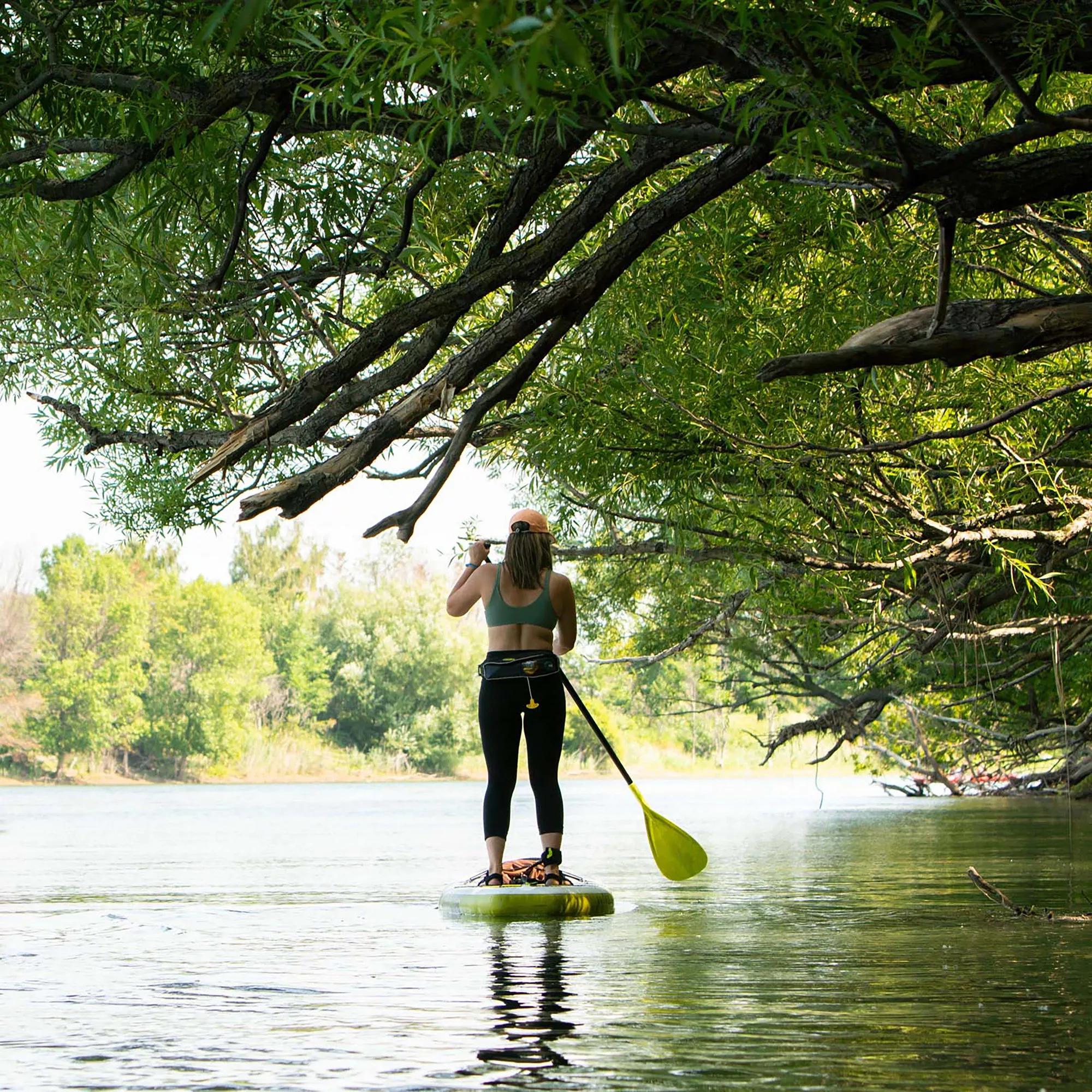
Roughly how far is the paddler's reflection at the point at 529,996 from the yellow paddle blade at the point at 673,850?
6.81 feet

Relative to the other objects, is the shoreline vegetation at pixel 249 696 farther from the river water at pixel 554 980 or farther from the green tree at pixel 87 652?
the river water at pixel 554 980

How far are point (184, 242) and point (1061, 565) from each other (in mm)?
7871

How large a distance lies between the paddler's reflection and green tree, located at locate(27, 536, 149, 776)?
3168 inches

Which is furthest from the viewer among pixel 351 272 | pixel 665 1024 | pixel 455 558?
pixel 455 558

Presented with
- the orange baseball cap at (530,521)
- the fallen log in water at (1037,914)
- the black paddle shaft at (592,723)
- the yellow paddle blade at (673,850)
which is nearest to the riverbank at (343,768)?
the yellow paddle blade at (673,850)

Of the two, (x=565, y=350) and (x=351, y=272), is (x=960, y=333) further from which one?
(x=565, y=350)

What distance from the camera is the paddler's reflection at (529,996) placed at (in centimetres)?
438

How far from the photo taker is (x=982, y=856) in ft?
43.6

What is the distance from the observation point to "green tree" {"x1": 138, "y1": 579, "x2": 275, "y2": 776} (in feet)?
292

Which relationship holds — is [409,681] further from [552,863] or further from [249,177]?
[249,177]

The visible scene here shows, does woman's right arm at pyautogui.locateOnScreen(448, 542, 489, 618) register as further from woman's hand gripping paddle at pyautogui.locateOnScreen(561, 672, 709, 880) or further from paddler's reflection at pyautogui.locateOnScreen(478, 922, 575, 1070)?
paddler's reflection at pyautogui.locateOnScreen(478, 922, 575, 1070)

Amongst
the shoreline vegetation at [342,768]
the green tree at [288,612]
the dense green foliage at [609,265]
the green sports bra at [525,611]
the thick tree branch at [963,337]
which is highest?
the green tree at [288,612]

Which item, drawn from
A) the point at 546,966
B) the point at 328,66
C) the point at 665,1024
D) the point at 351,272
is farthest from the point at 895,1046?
the point at 351,272

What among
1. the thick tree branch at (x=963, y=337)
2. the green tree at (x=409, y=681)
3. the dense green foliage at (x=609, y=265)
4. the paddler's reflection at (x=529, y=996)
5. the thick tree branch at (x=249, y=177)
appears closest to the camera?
the paddler's reflection at (x=529, y=996)
